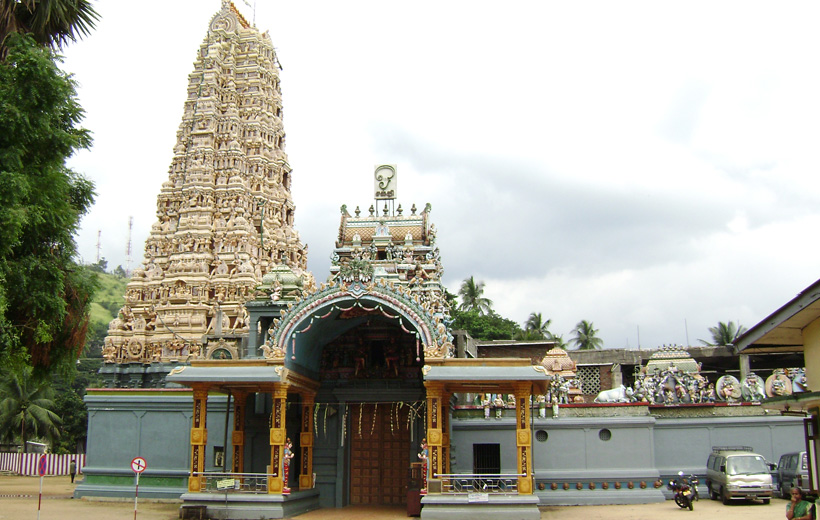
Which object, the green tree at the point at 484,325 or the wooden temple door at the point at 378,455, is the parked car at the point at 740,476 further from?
the green tree at the point at 484,325

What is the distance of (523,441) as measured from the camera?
63.6ft

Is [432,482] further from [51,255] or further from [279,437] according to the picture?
[51,255]

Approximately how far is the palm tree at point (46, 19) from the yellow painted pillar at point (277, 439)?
33.8ft

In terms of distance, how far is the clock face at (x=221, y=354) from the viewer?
27000mm

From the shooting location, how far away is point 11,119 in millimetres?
13930

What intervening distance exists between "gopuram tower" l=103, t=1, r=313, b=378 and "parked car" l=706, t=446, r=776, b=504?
2961cm


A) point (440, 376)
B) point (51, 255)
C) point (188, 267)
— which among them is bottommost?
point (440, 376)

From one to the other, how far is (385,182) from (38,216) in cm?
1997

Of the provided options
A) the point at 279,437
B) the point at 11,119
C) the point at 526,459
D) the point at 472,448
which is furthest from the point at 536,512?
the point at 11,119

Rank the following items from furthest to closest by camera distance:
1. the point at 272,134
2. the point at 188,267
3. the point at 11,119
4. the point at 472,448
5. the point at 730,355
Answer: the point at 272,134
the point at 188,267
the point at 730,355
the point at 472,448
the point at 11,119

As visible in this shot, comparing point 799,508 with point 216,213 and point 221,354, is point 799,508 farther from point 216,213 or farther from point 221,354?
point 216,213

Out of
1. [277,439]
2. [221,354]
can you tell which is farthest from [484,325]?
[277,439]

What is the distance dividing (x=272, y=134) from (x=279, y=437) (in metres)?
37.7

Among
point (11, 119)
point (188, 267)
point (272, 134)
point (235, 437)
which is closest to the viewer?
point (11, 119)
